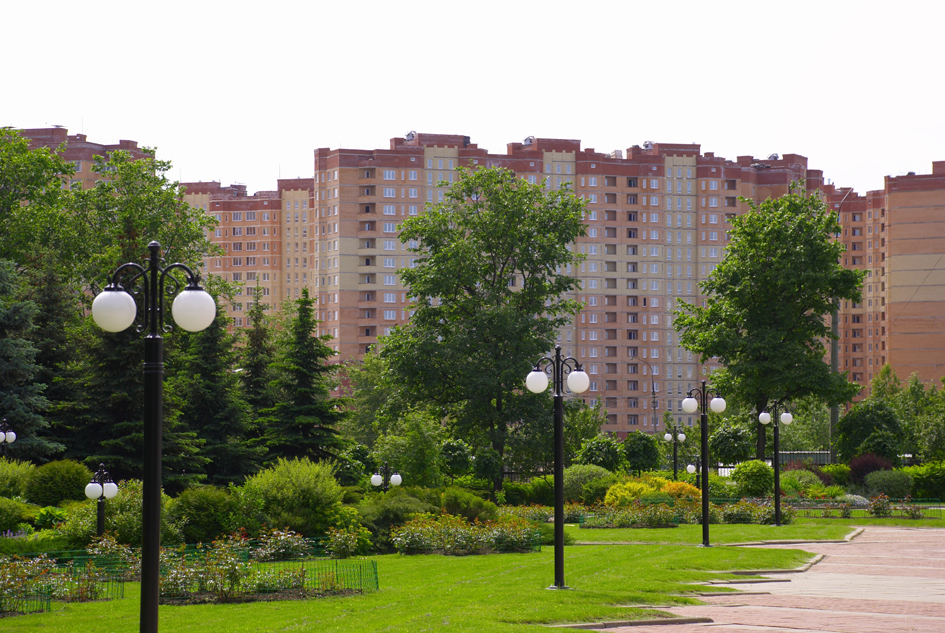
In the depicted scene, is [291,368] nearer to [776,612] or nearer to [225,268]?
[776,612]

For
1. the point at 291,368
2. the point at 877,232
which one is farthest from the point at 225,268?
the point at 291,368

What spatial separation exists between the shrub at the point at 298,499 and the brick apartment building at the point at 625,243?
8912 cm

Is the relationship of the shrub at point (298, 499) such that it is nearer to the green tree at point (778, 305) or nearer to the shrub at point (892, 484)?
the green tree at point (778, 305)

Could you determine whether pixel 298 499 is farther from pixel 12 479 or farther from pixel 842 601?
pixel 842 601

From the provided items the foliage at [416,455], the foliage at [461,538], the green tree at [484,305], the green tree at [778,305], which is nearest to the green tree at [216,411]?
the foliage at [416,455]

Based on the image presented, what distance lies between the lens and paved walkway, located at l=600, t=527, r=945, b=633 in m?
14.0

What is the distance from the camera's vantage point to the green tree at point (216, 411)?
3788 centimetres

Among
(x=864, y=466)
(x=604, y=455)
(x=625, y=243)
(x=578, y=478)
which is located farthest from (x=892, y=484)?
(x=625, y=243)

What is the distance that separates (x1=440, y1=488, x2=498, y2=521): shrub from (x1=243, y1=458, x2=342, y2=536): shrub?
188 inches

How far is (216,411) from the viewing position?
39.0m

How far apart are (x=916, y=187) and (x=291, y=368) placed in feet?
357

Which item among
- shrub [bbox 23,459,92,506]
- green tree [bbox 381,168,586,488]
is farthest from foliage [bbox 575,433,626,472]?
shrub [bbox 23,459,92,506]

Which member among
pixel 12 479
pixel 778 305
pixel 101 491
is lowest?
pixel 12 479

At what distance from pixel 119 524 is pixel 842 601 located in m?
17.6
